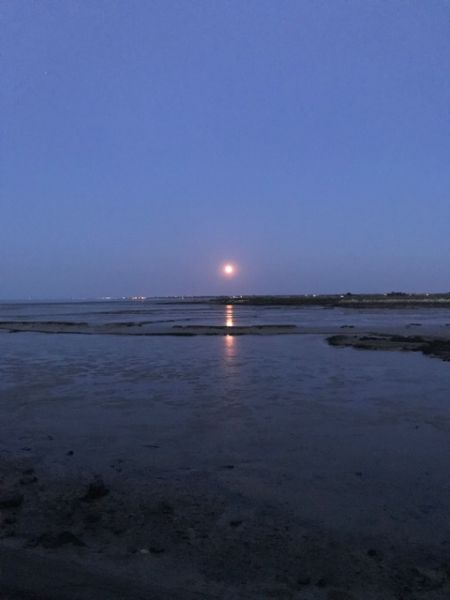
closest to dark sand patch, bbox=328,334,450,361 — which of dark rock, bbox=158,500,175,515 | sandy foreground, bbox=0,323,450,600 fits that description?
sandy foreground, bbox=0,323,450,600

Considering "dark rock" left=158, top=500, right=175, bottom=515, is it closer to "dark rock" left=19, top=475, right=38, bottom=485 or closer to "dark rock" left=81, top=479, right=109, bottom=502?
"dark rock" left=81, top=479, right=109, bottom=502

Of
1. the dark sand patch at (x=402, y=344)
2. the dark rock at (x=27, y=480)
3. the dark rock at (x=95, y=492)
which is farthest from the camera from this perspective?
the dark sand patch at (x=402, y=344)

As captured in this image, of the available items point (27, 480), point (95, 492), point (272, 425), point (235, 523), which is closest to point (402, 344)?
point (272, 425)

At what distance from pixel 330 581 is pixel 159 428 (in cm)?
657

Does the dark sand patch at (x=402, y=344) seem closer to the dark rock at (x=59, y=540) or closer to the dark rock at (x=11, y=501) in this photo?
the dark rock at (x=11, y=501)

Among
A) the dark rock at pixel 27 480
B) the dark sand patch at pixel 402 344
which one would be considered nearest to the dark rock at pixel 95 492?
the dark rock at pixel 27 480

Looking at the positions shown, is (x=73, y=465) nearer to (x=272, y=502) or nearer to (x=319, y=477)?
(x=272, y=502)

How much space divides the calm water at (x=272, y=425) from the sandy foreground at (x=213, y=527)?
54 millimetres

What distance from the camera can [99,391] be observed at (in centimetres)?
1500

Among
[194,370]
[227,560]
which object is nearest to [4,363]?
[194,370]

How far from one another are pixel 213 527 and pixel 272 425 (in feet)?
17.1

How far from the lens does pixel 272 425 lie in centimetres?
1102

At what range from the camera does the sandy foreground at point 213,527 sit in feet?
15.3

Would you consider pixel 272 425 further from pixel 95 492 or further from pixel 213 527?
pixel 213 527
